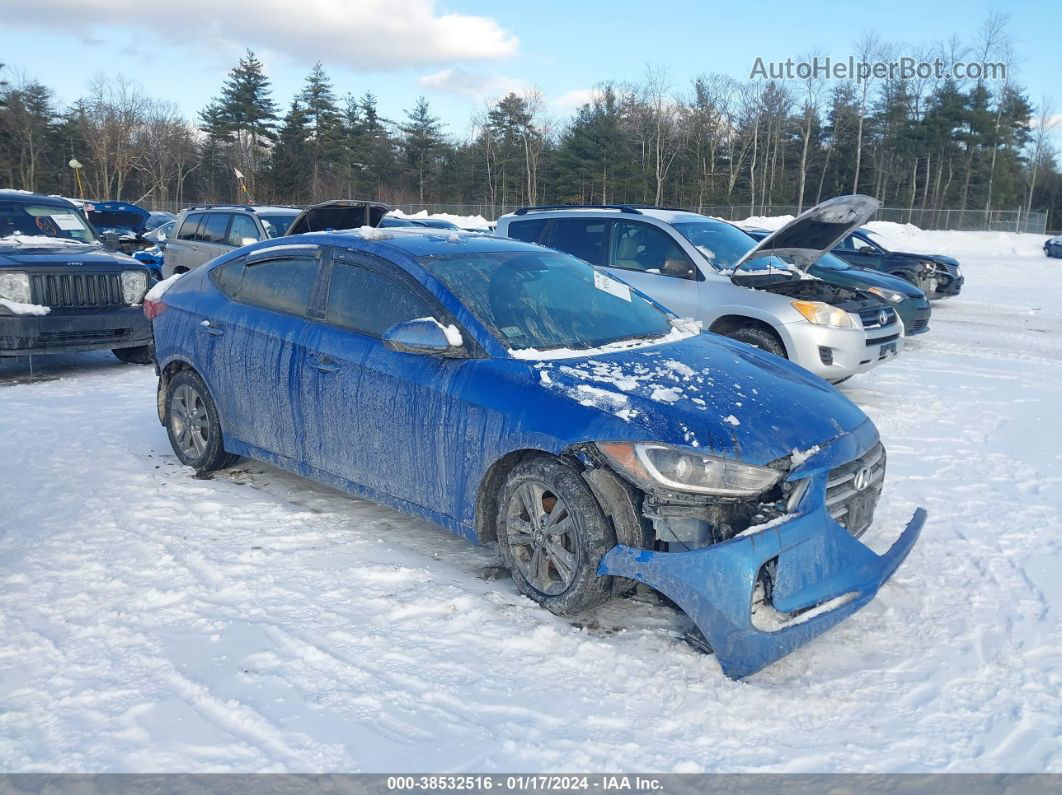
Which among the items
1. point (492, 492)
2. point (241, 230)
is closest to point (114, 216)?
point (241, 230)

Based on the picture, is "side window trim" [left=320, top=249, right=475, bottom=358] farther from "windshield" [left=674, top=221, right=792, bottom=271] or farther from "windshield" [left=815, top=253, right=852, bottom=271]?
"windshield" [left=815, top=253, right=852, bottom=271]

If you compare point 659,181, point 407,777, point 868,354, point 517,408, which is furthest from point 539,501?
point 659,181

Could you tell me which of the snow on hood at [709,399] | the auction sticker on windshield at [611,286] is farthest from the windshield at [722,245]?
the snow on hood at [709,399]

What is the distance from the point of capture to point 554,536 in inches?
150

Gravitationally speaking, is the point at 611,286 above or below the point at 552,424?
above

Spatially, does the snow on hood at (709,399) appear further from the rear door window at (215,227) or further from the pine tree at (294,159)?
the pine tree at (294,159)

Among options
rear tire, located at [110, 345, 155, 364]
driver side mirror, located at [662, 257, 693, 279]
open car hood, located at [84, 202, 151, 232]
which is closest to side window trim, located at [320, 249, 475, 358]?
driver side mirror, located at [662, 257, 693, 279]

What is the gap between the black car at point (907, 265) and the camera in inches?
604

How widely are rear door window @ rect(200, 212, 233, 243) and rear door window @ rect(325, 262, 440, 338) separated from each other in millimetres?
9149

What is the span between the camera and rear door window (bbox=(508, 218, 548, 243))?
9205mm

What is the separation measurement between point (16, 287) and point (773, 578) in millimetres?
8132

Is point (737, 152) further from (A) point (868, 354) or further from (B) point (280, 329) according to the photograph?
(B) point (280, 329)

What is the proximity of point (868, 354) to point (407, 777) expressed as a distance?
21.7 ft

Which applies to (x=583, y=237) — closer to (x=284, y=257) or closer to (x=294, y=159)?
(x=284, y=257)
